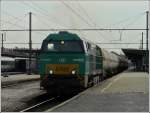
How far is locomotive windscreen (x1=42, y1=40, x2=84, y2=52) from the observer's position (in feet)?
66.6

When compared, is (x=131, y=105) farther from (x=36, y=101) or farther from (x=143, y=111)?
(x=36, y=101)

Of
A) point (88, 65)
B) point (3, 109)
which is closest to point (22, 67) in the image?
point (88, 65)

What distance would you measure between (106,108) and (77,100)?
2.58 m

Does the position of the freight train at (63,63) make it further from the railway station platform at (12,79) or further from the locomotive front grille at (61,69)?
the railway station platform at (12,79)

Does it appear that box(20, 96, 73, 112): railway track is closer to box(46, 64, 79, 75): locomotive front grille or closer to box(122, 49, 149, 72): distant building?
box(46, 64, 79, 75): locomotive front grille

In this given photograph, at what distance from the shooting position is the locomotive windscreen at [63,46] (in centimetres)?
2031

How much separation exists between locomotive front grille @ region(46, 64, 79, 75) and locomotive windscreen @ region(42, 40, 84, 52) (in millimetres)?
863

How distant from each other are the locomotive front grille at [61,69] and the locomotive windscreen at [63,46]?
0.86 meters

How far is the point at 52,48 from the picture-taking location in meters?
20.4

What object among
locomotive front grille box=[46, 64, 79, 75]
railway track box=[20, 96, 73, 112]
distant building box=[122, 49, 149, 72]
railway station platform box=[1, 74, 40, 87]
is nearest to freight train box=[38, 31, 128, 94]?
locomotive front grille box=[46, 64, 79, 75]

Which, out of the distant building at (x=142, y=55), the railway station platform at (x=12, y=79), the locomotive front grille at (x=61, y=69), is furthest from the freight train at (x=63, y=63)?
the distant building at (x=142, y=55)

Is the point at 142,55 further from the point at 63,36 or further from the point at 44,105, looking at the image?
the point at 44,105

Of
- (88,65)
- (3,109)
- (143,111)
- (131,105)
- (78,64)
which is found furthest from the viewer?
(88,65)

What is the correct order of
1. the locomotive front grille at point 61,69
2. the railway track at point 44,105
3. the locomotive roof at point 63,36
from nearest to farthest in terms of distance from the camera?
1. the railway track at point 44,105
2. the locomotive front grille at point 61,69
3. the locomotive roof at point 63,36
